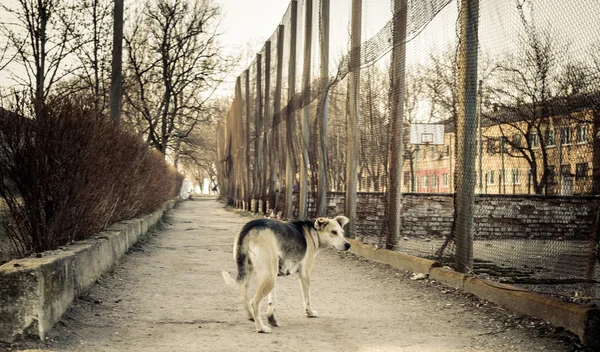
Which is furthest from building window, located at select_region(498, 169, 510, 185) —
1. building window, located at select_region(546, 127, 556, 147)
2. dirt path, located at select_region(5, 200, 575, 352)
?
building window, located at select_region(546, 127, 556, 147)

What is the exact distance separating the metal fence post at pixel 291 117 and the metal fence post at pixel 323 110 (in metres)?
3.66

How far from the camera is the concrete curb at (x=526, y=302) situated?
5465 mm

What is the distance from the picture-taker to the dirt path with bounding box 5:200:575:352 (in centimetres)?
559

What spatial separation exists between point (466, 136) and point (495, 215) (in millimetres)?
9822

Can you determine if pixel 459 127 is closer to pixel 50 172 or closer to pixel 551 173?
pixel 551 173

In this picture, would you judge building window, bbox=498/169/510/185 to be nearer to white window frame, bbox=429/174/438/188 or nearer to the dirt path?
the dirt path

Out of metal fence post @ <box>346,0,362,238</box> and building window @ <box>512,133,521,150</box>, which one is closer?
building window @ <box>512,133,521,150</box>

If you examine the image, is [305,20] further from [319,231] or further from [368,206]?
[319,231]

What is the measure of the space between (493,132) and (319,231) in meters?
2.92

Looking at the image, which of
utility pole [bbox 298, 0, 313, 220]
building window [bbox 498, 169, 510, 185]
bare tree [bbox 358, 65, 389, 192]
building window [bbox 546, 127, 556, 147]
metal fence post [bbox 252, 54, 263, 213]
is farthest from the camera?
metal fence post [bbox 252, 54, 263, 213]

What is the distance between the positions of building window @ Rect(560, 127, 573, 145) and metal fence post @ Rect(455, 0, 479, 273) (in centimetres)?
160

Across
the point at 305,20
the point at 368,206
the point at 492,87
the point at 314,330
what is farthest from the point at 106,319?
the point at 305,20

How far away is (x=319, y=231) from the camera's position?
7141 millimetres

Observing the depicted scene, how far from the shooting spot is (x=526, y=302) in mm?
6535
